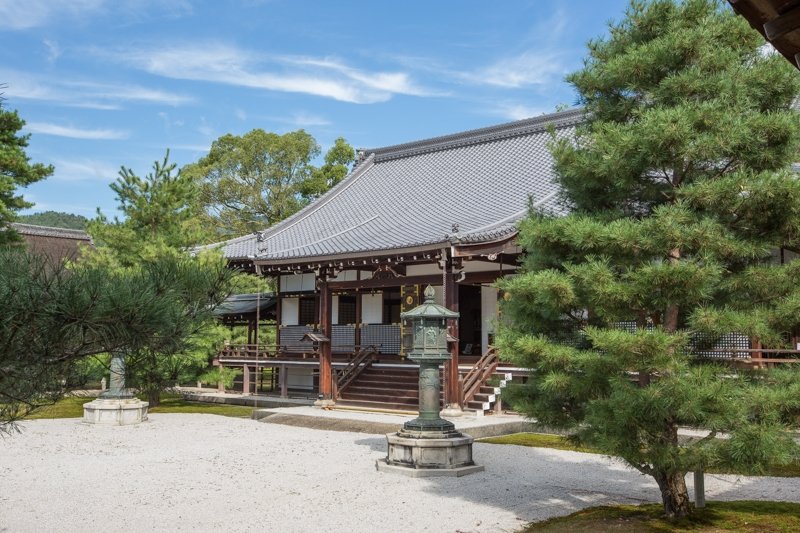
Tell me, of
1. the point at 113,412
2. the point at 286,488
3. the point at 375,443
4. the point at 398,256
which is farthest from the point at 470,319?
the point at 286,488

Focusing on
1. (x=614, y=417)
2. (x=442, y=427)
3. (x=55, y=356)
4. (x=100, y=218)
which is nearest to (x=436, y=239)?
(x=442, y=427)

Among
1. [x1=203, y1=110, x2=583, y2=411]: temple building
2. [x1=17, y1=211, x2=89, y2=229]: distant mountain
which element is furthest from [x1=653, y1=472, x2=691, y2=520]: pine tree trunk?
[x1=17, y1=211, x2=89, y2=229]: distant mountain

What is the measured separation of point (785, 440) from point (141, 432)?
11339 mm

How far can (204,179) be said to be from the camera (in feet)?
114

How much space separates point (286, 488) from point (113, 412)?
24.1ft

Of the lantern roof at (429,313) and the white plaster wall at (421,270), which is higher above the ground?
the white plaster wall at (421,270)

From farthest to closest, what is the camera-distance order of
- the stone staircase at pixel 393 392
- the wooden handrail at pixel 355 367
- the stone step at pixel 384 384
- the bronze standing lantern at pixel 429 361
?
the wooden handrail at pixel 355 367 < the stone step at pixel 384 384 < the stone staircase at pixel 393 392 < the bronze standing lantern at pixel 429 361

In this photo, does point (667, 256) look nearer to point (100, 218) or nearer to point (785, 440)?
point (785, 440)

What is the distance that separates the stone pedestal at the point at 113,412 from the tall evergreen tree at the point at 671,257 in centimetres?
1025

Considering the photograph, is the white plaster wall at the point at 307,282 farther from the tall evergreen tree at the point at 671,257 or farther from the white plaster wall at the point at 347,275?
the tall evergreen tree at the point at 671,257

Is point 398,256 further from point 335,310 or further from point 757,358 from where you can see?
point 757,358

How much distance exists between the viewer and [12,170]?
16.5 m

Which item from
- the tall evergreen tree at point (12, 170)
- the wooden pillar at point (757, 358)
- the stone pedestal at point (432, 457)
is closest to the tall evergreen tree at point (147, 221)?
the tall evergreen tree at point (12, 170)

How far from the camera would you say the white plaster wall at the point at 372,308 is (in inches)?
753
